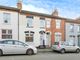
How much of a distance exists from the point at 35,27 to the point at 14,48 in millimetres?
9145

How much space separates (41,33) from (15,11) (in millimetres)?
5204

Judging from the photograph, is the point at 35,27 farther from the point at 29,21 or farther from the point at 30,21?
the point at 29,21

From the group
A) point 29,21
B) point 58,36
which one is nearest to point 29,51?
point 29,21

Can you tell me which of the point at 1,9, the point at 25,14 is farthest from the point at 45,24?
the point at 1,9

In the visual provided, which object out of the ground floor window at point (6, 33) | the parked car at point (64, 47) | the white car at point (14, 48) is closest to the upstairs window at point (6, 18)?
the ground floor window at point (6, 33)

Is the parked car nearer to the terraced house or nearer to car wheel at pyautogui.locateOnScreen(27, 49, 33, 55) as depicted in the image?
the terraced house

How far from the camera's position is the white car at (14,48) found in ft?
50.8

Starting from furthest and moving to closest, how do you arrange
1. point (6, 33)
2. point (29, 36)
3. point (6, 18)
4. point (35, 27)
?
point (35, 27) < point (29, 36) < point (6, 18) < point (6, 33)

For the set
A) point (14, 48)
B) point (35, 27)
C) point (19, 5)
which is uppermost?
point (19, 5)

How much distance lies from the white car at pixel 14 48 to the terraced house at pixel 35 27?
21.6 ft

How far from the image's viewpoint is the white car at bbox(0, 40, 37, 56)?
15.5 meters

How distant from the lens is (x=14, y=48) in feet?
51.9

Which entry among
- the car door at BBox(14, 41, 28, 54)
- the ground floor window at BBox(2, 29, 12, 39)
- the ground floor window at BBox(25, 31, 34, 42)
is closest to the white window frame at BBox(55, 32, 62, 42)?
the ground floor window at BBox(25, 31, 34, 42)

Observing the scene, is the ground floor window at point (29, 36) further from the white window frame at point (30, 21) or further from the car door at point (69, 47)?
the car door at point (69, 47)
